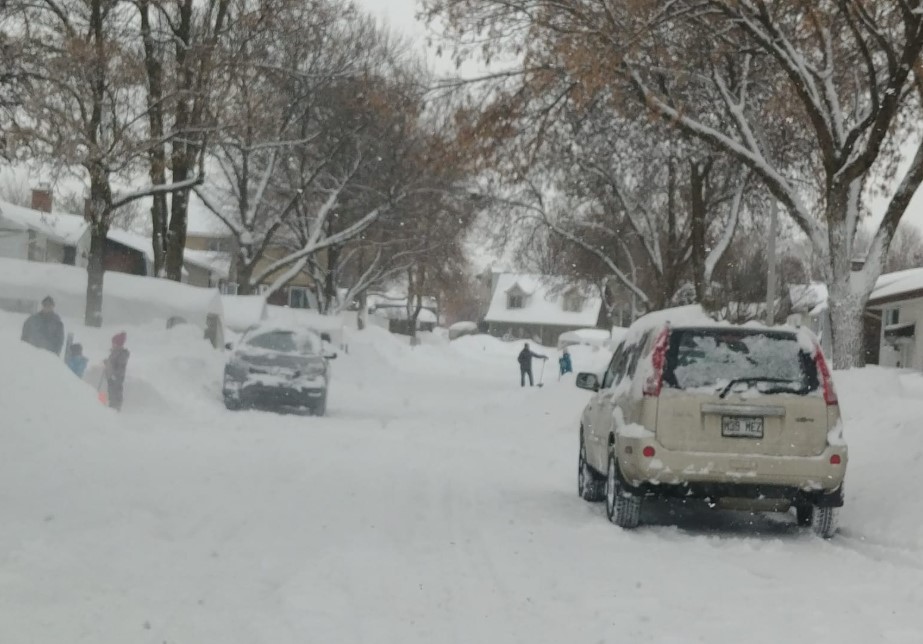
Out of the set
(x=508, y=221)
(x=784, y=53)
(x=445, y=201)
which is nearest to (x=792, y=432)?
(x=784, y=53)

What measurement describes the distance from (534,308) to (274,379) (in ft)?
284

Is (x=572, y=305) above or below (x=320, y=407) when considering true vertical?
above

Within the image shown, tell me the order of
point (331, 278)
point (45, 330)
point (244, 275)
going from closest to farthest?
point (45, 330) < point (244, 275) < point (331, 278)

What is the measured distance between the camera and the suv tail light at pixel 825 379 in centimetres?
892

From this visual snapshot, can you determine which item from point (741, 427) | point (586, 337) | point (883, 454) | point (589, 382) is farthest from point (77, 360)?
point (586, 337)

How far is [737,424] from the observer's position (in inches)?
348

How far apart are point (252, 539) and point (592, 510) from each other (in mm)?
3850

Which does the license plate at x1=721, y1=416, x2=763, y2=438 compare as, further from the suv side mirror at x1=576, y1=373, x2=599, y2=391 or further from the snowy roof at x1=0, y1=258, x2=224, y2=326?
the snowy roof at x1=0, y1=258, x2=224, y2=326

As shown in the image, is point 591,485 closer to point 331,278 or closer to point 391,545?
point 391,545

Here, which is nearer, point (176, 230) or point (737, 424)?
point (737, 424)

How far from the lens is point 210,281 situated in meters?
75.5

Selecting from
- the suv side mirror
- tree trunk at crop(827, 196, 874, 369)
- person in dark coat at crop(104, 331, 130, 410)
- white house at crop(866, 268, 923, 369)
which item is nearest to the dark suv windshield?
person in dark coat at crop(104, 331, 130, 410)

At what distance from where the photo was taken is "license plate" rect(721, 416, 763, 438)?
8.84m

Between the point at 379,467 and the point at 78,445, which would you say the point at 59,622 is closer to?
the point at 78,445
